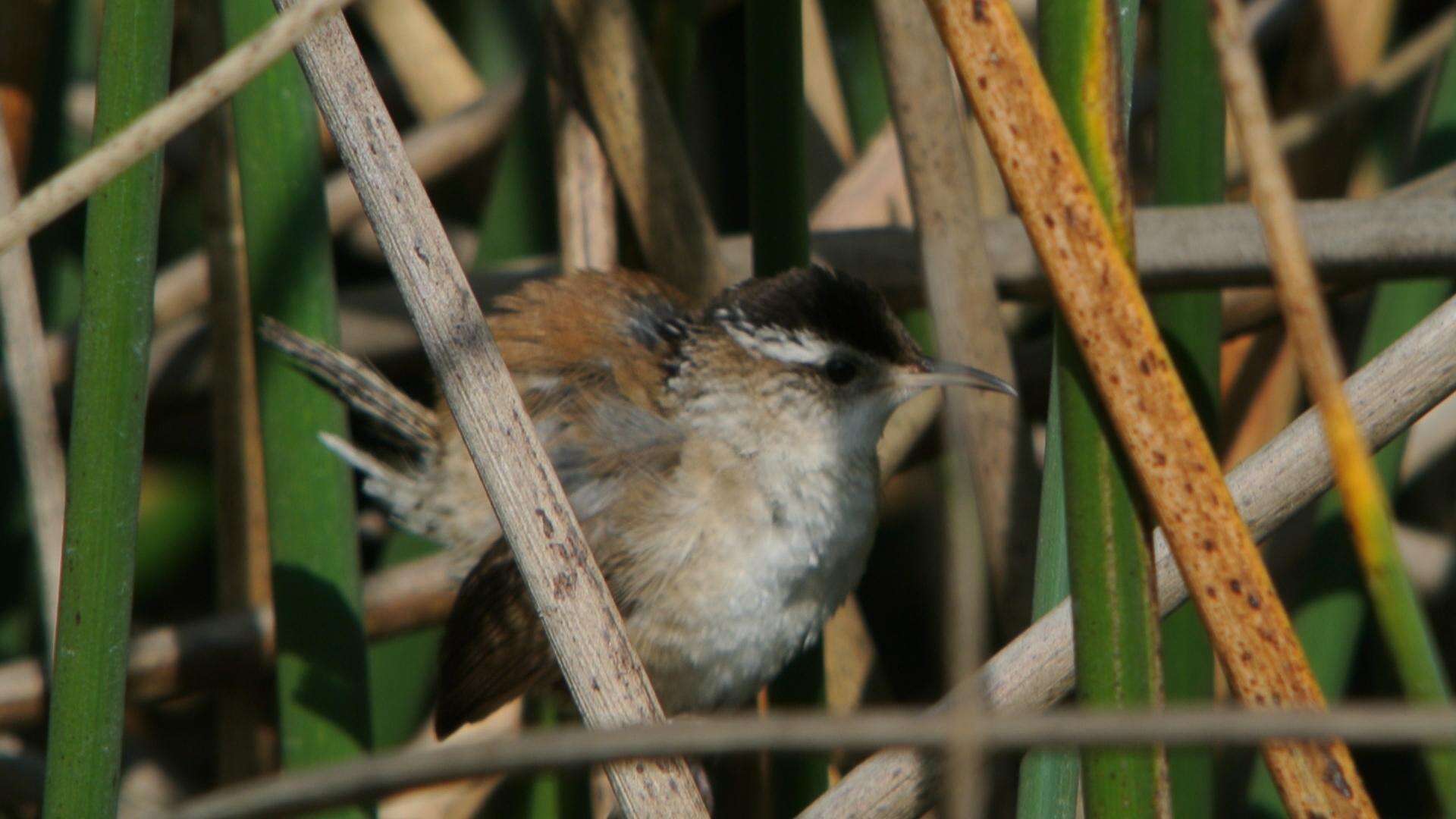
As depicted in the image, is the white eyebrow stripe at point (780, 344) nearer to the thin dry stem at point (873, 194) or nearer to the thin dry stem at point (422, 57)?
the thin dry stem at point (873, 194)

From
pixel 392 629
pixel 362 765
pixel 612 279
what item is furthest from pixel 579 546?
pixel 392 629

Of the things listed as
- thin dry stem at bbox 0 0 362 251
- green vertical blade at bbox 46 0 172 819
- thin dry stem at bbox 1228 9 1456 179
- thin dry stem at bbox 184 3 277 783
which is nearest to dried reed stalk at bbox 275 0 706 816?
green vertical blade at bbox 46 0 172 819

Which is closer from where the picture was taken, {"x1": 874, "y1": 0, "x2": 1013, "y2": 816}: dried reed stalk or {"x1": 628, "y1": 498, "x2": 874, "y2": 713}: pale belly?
{"x1": 874, "y1": 0, "x2": 1013, "y2": 816}: dried reed stalk

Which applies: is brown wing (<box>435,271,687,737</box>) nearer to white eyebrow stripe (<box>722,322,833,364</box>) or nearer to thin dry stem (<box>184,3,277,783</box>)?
white eyebrow stripe (<box>722,322,833,364</box>)

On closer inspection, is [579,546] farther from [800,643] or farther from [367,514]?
[367,514]

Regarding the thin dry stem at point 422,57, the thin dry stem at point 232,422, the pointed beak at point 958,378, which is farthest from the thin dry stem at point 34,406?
the pointed beak at point 958,378

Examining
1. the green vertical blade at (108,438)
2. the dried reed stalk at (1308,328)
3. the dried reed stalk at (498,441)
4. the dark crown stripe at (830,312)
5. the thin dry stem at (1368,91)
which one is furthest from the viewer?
the thin dry stem at (1368,91)
